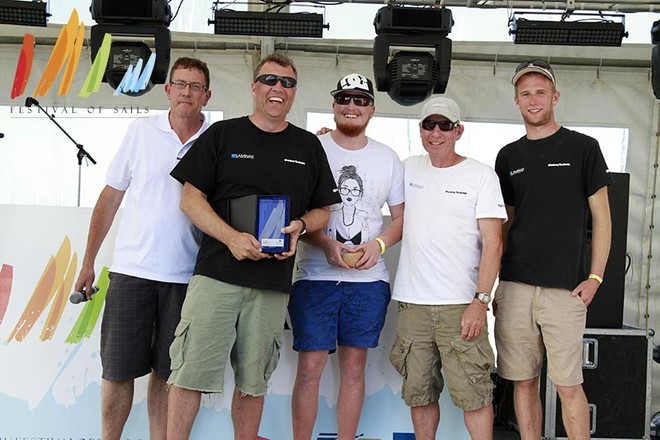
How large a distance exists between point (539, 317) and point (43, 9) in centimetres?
296

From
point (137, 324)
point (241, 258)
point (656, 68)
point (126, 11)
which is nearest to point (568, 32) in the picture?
point (656, 68)

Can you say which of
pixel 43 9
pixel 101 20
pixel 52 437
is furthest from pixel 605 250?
pixel 43 9

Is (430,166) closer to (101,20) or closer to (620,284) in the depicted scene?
(620,284)

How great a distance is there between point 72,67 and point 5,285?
122 cm

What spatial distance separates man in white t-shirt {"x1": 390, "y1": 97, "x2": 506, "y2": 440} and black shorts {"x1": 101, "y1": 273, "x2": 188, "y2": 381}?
867mm

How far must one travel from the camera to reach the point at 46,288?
9.56ft

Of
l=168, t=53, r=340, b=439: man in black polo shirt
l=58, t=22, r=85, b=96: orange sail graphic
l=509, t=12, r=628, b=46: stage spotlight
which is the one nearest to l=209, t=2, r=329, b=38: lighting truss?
l=58, t=22, r=85, b=96: orange sail graphic

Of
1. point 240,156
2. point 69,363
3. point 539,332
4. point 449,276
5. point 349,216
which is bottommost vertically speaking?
point 69,363

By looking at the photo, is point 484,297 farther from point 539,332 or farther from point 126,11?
point 126,11

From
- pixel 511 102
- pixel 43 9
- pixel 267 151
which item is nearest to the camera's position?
pixel 267 151

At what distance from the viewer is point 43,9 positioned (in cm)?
364

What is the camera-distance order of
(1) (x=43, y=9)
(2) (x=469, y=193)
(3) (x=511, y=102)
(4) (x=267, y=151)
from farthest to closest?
(3) (x=511, y=102), (1) (x=43, y=9), (2) (x=469, y=193), (4) (x=267, y=151)

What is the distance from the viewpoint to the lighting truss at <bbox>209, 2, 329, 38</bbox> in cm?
387

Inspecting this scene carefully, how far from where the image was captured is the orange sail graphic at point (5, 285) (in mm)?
2896
